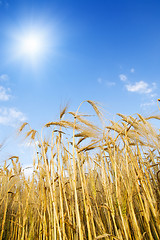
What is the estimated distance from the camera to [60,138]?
6.16 feet

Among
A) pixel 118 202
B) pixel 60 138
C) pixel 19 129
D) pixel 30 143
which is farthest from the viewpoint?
pixel 19 129

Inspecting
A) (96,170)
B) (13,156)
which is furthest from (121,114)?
(13,156)

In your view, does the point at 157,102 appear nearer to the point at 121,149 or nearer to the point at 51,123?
the point at 121,149

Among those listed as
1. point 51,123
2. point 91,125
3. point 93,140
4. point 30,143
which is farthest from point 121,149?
point 30,143

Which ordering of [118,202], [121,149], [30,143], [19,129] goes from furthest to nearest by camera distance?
[19,129] < [30,143] < [121,149] < [118,202]

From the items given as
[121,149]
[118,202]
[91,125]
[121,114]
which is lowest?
[118,202]

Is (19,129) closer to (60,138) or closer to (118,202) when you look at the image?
(60,138)

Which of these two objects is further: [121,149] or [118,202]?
[121,149]

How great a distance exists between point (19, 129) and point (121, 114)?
4.75 ft

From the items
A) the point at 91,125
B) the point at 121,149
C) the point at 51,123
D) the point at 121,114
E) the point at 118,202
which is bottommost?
the point at 118,202

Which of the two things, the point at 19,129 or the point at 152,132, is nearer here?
the point at 152,132

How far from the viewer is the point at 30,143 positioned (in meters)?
2.27

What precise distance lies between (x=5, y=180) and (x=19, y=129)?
0.81 meters

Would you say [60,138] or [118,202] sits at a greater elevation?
[60,138]
